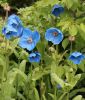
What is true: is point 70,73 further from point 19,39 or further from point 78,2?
point 78,2

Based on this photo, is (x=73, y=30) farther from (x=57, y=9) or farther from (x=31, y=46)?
(x=31, y=46)

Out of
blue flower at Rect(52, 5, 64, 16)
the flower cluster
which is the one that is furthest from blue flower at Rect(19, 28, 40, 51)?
blue flower at Rect(52, 5, 64, 16)

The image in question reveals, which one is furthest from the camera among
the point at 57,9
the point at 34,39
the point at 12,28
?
the point at 57,9

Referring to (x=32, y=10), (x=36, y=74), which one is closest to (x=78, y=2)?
(x=32, y=10)

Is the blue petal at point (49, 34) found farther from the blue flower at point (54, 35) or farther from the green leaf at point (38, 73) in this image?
the green leaf at point (38, 73)

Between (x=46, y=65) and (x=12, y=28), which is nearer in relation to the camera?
(x=12, y=28)

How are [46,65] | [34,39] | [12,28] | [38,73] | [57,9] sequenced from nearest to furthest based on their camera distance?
→ 1. [12,28]
2. [34,39]
3. [38,73]
4. [57,9]
5. [46,65]

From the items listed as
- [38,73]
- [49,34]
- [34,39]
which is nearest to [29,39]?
[34,39]
